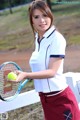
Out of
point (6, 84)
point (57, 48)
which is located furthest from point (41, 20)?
point (6, 84)

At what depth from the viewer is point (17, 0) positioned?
900 inches

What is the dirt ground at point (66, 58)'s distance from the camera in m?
7.43

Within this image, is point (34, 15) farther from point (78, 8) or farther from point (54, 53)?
point (78, 8)

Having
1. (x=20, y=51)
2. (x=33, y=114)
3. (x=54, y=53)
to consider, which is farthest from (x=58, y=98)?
(x=20, y=51)

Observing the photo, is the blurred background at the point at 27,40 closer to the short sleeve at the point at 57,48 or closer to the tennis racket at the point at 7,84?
the tennis racket at the point at 7,84

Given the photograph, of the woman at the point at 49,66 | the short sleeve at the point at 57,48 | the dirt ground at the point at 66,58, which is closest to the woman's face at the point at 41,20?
the woman at the point at 49,66

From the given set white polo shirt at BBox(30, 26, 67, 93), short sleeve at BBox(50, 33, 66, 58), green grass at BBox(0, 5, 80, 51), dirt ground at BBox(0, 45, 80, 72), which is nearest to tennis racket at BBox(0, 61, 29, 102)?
white polo shirt at BBox(30, 26, 67, 93)

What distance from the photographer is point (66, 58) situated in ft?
27.8

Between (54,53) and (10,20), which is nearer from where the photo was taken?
(54,53)

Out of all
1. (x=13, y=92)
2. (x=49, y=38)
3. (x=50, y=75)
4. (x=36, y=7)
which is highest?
(x=36, y=7)

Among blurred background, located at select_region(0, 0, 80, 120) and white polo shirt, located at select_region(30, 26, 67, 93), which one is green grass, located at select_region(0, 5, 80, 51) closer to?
blurred background, located at select_region(0, 0, 80, 120)

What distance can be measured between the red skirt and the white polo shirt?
A: 0.05 meters

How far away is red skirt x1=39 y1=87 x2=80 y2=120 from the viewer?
2.36 metres

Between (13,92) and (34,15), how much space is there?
0.61 metres
